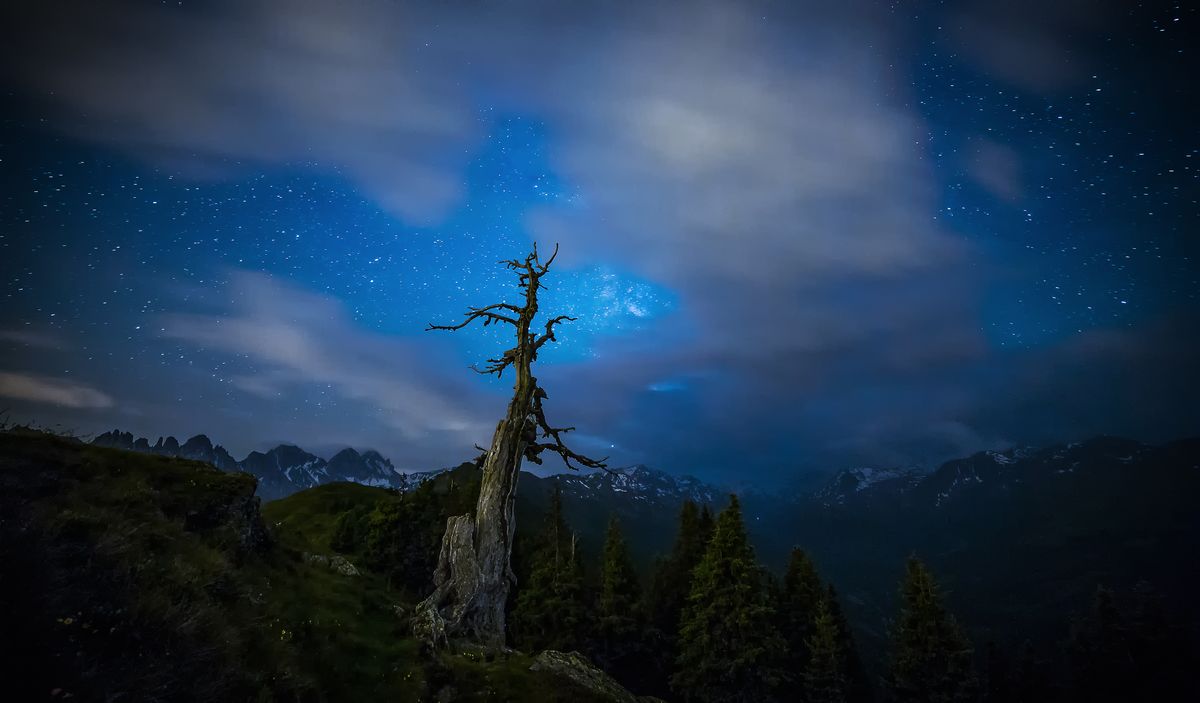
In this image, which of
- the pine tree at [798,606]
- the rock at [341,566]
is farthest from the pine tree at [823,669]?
the rock at [341,566]

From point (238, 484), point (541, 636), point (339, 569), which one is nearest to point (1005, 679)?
point (541, 636)

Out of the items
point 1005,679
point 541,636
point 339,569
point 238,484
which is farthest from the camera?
point 1005,679

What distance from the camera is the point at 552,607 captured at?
1528 inches

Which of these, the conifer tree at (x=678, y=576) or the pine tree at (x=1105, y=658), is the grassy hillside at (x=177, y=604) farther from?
the pine tree at (x=1105, y=658)

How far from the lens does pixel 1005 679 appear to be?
48875mm

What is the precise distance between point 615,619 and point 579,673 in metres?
21.2

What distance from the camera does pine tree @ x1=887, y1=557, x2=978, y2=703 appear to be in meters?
31.7

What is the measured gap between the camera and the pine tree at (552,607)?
125 feet

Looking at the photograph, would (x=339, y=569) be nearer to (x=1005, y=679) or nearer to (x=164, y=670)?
(x=164, y=670)

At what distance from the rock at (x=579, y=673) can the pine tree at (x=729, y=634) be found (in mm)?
12901

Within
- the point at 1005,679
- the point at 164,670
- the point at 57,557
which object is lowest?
the point at 1005,679

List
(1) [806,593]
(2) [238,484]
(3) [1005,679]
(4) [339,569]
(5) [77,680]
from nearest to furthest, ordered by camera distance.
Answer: (5) [77,680], (2) [238,484], (4) [339,569], (1) [806,593], (3) [1005,679]

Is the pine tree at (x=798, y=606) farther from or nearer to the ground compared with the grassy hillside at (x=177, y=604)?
nearer to the ground

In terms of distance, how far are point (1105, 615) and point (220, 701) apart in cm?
6609
